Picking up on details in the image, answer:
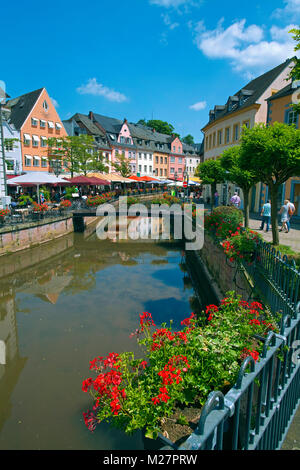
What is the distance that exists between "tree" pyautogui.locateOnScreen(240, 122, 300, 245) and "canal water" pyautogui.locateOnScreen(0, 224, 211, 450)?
5.45 metres

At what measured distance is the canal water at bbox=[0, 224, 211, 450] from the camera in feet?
18.0

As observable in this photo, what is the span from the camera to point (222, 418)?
1.61m

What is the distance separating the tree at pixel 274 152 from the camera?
8883 millimetres

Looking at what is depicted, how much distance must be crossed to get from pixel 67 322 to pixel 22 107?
35.6 meters

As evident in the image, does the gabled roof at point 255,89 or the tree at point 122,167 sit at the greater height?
the gabled roof at point 255,89

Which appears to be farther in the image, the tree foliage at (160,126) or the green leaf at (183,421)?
the tree foliage at (160,126)

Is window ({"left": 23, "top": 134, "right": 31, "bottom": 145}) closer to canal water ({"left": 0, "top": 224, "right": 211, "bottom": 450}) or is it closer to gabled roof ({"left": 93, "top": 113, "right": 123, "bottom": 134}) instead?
canal water ({"left": 0, "top": 224, "right": 211, "bottom": 450})

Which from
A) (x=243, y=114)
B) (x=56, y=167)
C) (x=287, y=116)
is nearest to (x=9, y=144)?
(x=56, y=167)

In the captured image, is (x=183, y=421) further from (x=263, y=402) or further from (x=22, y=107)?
(x=22, y=107)

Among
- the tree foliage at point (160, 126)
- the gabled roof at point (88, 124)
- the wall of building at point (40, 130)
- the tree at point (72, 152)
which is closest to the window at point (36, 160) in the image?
the wall of building at point (40, 130)

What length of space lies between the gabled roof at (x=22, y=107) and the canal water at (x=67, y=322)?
22112 millimetres

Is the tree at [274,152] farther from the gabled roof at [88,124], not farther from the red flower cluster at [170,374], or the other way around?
the gabled roof at [88,124]
